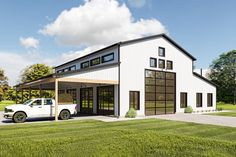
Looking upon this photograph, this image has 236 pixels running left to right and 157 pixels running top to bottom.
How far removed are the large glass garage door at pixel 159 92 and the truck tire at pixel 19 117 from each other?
1090cm

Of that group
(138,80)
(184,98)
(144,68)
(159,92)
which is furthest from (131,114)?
(184,98)

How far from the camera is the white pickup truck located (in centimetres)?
1669

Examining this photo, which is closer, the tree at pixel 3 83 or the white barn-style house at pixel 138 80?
the white barn-style house at pixel 138 80

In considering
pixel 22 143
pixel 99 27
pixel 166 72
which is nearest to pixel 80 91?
pixel 99 27

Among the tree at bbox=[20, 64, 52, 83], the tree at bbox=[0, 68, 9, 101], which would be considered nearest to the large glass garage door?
the tree at bbox=[20, 64, 52, 83]

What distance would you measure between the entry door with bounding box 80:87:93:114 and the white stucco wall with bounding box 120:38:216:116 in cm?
532

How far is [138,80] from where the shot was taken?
22.2 m

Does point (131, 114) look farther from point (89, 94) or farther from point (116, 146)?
point (116, 146)

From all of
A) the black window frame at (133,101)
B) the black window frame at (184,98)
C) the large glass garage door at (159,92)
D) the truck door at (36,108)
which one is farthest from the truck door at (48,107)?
the black window frame at (184,98)

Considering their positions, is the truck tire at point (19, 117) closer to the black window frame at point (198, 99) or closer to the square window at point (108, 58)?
the square window at point (108, 58)

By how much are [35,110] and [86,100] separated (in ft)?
29.5

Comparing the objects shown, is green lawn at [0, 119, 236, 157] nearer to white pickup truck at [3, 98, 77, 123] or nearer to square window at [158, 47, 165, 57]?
white pickup truck at [3, 98, 77, 123]

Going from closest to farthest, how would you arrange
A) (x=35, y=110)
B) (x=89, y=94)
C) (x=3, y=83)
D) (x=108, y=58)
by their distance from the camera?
(x=35, y=110) → (x=108, y=58) → (x=89, y=94) → (x=3, y=83)

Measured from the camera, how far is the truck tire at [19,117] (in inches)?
653
